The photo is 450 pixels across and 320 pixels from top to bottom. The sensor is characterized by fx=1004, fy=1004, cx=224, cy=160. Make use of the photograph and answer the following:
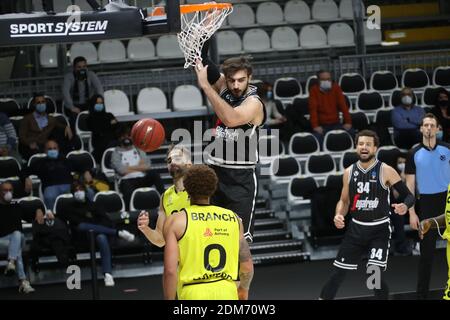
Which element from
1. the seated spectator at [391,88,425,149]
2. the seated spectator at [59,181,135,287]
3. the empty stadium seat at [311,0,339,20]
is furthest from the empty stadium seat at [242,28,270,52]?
the seated spectator at [59,181,135,287]

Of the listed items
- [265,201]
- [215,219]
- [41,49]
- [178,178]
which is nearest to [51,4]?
[178,178]

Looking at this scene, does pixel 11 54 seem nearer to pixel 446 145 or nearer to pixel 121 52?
pixel 121 52

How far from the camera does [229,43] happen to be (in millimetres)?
18328

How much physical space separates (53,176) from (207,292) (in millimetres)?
8029

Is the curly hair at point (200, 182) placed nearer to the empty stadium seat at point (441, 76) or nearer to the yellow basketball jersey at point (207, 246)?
the yellow basketball jersey at point (207, 246)

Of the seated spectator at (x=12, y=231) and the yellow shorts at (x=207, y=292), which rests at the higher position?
the yellow shorts at (x=207, y=292)

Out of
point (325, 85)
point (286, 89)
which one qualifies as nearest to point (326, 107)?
point (325, 85)

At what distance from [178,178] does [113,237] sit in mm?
5899

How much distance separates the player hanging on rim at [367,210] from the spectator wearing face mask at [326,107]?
17.8ft

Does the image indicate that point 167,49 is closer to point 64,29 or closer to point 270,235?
point 270,235

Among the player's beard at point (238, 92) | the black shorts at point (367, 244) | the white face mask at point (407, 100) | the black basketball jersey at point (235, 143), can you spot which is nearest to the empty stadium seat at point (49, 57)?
the white face mask at point (407, 100)

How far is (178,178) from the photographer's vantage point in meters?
8.12

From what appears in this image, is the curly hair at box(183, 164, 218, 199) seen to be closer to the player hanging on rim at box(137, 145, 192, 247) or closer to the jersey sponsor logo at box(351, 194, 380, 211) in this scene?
the player hanging on rim at box(137, 145, 192, 247)

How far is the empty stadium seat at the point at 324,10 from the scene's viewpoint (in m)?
19.3
